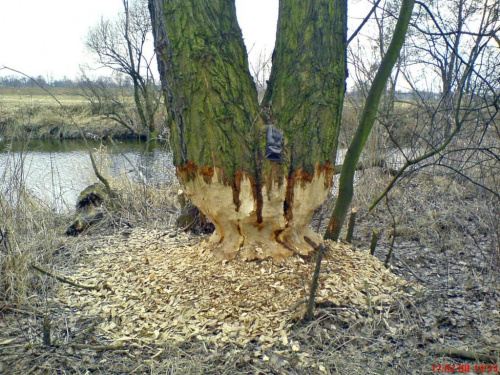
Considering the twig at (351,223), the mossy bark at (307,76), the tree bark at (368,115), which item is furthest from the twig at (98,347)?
the twig at (351,223)

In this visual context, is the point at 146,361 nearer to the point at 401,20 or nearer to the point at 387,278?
the point at 387,278

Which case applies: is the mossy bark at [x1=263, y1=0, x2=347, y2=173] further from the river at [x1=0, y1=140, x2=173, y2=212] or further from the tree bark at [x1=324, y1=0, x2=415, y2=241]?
the river at [x1=0, y1=140, x2=173, y2=212]

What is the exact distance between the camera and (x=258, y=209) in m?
2.84

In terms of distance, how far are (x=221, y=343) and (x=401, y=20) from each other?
2908 millimetres

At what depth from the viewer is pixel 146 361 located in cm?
222

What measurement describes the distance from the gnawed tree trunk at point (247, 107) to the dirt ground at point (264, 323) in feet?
1.73

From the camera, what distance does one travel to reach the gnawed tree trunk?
2641 millimetres

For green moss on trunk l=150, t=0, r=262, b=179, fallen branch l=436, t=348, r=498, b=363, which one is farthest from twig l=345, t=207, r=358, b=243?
fallen branch l=436, t=348, r=498, b=363

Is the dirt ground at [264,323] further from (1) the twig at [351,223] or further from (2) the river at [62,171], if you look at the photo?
(2) the river at [62,171]

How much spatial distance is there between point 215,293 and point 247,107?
4.37 ft

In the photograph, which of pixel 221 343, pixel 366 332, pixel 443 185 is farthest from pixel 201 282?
pixel 443 185

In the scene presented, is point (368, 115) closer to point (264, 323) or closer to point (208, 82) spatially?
point (208, 82)

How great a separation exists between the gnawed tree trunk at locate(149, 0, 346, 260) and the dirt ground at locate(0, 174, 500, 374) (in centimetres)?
53

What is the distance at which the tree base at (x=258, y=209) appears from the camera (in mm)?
2809
